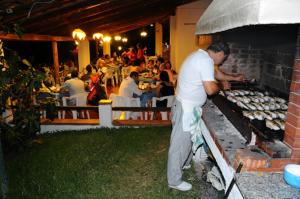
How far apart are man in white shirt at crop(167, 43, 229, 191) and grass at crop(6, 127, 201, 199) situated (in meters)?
0.50

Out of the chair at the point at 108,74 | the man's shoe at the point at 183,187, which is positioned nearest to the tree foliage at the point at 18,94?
the man's shoe at the point at 183,187

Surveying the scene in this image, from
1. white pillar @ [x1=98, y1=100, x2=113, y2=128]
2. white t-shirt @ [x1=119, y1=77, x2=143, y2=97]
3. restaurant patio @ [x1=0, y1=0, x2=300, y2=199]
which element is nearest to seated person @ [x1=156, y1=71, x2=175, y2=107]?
restaurant patio @ [x1=0, y1=0, x2=300, y2=199]

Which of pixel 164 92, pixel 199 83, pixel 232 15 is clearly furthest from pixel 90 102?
pixel 232 15

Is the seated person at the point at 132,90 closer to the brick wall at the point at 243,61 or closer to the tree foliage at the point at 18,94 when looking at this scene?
the brick wall at the point at 243,61

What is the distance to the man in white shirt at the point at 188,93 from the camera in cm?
321

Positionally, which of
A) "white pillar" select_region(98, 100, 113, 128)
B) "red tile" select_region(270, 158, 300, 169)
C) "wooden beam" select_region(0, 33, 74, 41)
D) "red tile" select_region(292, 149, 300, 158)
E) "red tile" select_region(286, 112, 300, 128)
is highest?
"wooden beam" select_region(0, 33, 74, 41)

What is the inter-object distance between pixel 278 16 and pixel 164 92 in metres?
5.30

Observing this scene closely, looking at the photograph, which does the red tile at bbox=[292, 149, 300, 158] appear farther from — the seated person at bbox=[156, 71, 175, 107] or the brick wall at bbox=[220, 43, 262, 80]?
the seated person at bbox=[156, 71, 175, 107]

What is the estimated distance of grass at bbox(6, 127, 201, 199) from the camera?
12.2 feet

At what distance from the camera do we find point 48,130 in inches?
249

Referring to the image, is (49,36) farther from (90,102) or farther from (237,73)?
(237,73)

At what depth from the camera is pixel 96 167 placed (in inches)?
173

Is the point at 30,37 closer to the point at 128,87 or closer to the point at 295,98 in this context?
the point at 128,87

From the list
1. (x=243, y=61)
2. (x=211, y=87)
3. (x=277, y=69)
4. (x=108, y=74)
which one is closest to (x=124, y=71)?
(x=108, y=74)
